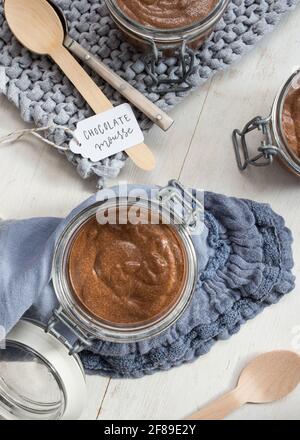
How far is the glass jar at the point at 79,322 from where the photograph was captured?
1.06 metres

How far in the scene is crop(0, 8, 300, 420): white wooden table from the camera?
1.17 meters

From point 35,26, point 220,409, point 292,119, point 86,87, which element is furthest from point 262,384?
point 35,26

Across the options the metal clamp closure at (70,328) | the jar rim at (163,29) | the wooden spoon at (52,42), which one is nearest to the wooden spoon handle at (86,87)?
the wooden spoon at (52,42)

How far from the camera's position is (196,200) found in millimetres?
1102

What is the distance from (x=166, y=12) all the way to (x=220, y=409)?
562 millimetres

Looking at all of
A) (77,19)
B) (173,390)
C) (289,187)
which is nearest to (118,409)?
(173,390)

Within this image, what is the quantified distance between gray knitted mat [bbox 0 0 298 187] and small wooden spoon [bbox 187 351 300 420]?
0.35m

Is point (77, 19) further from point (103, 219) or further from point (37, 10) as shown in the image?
point (103, 219)

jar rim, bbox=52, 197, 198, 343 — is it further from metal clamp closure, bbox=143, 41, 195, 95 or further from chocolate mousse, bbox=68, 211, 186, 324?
metal clamp closure, bbox=143, 41, 195, 95

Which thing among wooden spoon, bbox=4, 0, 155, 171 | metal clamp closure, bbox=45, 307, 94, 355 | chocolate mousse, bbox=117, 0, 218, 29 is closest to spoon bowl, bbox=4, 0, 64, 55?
wooden spoon, bbox=4, 0, 155, 171

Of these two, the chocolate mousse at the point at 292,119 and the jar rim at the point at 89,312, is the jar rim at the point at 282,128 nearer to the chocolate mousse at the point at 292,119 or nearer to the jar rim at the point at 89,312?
the chocolate mousse at the point at 292,119

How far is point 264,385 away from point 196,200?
0.94 ft

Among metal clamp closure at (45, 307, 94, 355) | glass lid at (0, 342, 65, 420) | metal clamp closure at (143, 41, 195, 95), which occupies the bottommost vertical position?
glass lid at (0, 342, 65, 420)

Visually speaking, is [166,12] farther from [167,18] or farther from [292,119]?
[292,119]
